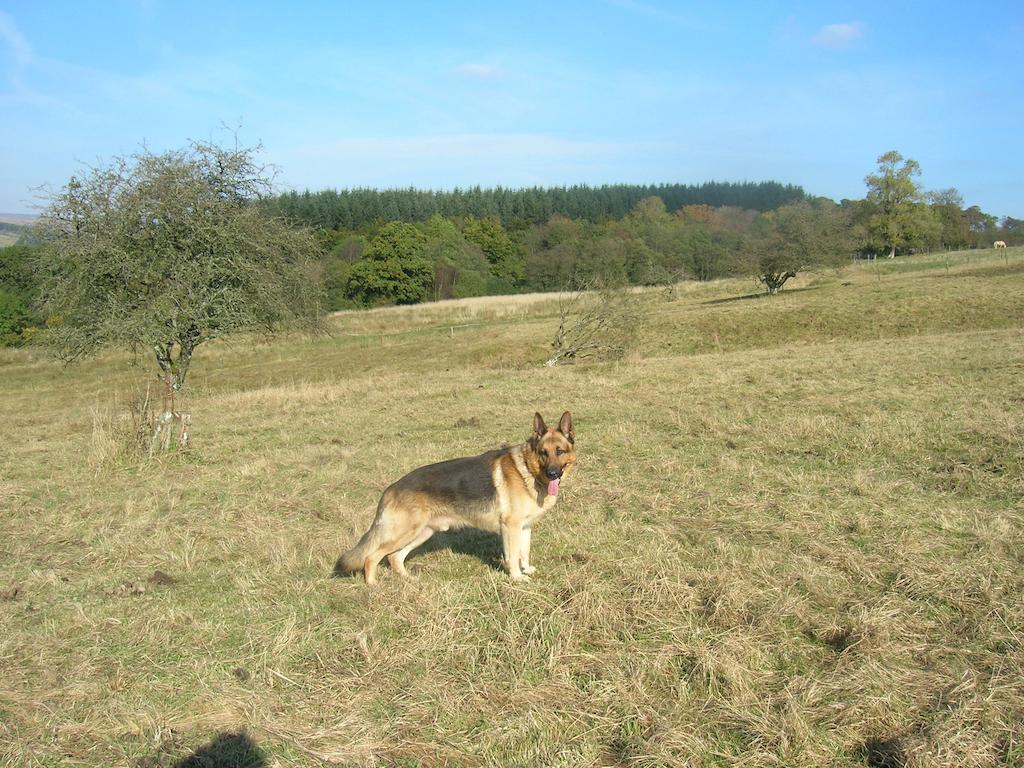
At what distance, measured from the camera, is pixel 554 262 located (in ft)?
270

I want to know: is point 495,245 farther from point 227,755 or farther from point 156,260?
point 227,755

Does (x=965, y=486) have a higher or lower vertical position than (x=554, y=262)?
lower

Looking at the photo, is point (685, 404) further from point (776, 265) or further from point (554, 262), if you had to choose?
A: point (554, 262)

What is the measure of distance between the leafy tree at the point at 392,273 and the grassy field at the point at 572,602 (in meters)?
69.8

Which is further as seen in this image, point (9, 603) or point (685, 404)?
point (685, 404)

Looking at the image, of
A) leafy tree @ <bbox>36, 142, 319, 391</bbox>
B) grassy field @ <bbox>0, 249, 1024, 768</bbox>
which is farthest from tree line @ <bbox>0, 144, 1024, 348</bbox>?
grassy field @ <bbox>0, 249, 1024, 768</bbox>

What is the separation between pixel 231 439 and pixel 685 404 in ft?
29.7

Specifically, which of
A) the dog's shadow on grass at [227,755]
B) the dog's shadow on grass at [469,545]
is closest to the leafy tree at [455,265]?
the dog's shadow on grass at [469,545]

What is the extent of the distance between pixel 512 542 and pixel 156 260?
14.1m

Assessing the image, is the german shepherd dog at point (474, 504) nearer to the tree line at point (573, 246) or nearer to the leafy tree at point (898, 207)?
the tree line at point (573, 246)

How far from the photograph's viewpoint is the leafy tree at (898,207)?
7231 centimetres

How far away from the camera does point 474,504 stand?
244 inches

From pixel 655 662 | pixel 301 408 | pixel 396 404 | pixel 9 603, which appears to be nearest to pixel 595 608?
pixel 655 662

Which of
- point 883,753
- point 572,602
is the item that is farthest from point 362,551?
point 883,753
